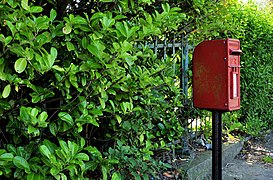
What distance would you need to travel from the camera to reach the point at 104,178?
2273 mm

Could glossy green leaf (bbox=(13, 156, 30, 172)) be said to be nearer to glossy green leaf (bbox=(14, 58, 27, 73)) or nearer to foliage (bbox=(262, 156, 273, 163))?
glossy green leaf (bbox=(14, 58, 27, 73))

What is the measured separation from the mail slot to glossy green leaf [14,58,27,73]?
1.59 meters

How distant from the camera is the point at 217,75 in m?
2.84

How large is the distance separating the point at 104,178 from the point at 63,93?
0.62 metres

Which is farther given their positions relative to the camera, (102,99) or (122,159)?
(122,159)

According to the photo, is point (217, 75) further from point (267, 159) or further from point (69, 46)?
point (267, 159)

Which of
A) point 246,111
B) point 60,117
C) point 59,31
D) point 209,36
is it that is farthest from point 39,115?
point 246,111

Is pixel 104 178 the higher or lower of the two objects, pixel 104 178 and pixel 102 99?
the lower

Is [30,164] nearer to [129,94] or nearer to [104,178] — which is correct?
[104,178]

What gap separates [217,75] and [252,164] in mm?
2767

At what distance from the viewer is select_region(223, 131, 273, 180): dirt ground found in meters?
4.59

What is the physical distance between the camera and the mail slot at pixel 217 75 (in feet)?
9.15

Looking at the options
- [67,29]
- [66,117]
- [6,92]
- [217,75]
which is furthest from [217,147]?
[6,92]

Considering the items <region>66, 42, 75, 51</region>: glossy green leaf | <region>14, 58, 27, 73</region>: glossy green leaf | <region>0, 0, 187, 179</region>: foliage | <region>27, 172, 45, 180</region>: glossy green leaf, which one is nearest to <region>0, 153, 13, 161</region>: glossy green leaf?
<region>0, 0, 187, 179</region>: foliage
